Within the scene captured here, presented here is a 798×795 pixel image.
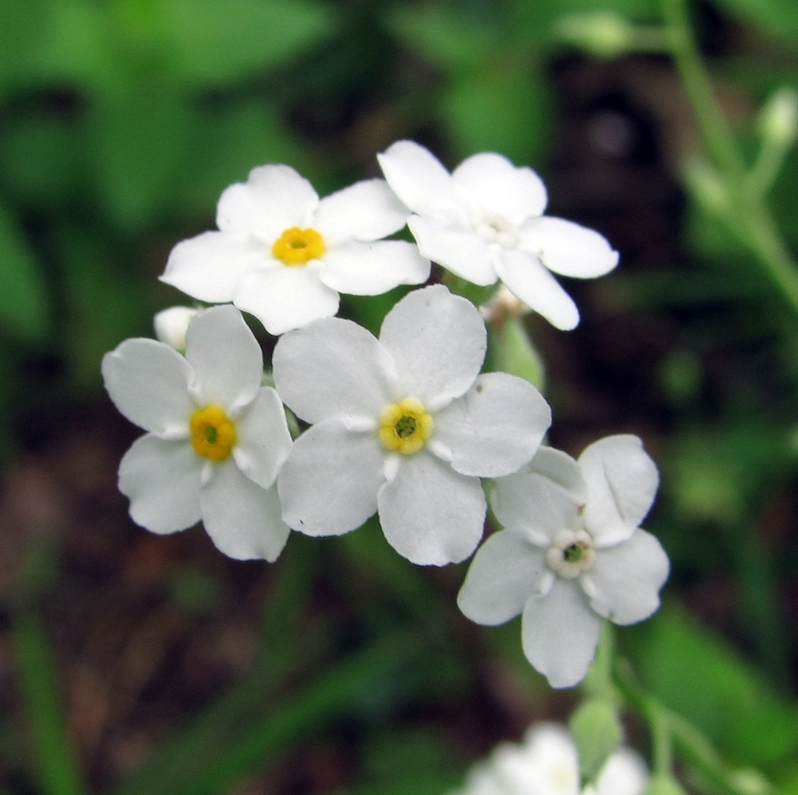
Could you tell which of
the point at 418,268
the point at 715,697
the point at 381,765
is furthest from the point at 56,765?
the point at 418,268

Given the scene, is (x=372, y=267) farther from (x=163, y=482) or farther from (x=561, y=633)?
(x=561, y=633)

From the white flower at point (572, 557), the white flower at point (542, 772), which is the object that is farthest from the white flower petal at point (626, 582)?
the white flower at point (542, 772)

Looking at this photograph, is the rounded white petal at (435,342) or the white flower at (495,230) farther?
the white flower at (495,230)

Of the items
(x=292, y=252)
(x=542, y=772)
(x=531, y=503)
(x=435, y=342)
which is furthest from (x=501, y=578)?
(x=542, y=772)

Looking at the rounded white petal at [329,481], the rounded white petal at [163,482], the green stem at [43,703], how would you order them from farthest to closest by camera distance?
1. the green stem at [43,703]
2. the rounded white petal at [163,482]
3. the rounded white petal at [329,481]

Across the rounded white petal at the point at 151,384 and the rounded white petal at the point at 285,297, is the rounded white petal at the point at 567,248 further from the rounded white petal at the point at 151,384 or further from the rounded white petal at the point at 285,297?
the rounded white petal at the point at 151,384

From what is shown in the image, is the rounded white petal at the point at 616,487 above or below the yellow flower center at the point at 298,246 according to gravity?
below
